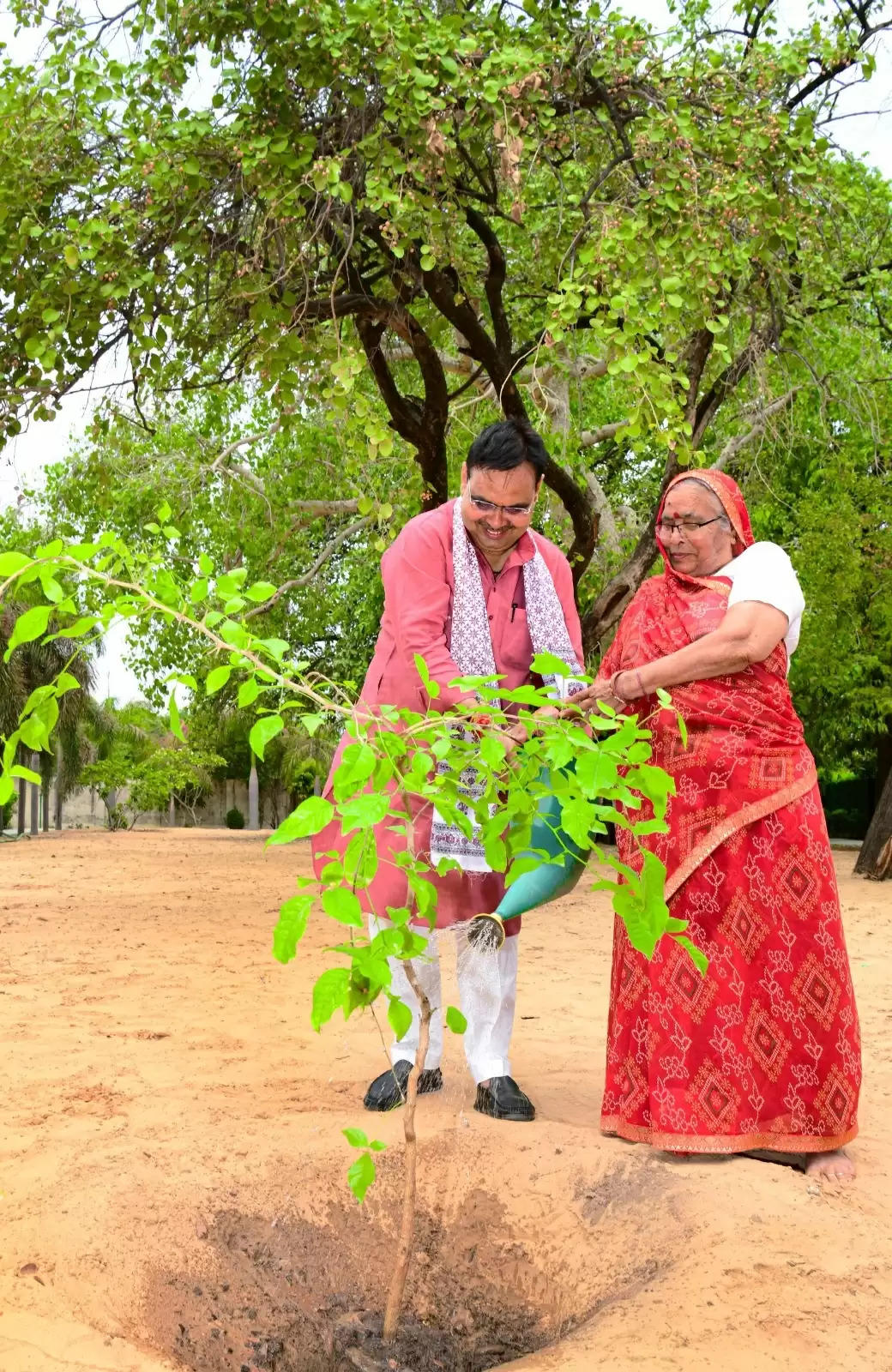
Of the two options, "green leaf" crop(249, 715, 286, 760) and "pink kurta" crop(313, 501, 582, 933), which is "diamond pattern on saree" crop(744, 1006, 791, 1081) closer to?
"pink kurta" crop(313, 501, 582, 933)

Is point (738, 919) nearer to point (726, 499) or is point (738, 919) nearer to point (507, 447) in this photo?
point (726, 499)

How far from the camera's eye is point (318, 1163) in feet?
11.2

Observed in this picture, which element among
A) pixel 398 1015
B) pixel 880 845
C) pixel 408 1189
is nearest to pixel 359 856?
pixel 398 1015

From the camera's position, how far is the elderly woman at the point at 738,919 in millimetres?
3322

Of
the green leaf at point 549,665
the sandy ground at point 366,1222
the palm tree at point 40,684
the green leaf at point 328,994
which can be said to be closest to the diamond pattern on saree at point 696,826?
the sandy ground at point 366,1222

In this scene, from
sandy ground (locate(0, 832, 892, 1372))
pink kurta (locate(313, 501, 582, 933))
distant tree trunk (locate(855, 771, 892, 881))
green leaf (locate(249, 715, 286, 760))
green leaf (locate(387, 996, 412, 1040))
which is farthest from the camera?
distant tree trunk (locate(855, 771, 892, 881))

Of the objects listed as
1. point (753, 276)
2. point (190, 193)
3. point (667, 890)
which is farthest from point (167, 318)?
point (667, 890)

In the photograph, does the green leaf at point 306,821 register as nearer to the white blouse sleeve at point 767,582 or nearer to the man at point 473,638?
the man at point 473,638

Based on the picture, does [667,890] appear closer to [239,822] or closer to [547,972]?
[547,972]

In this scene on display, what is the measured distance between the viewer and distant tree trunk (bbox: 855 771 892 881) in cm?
1298

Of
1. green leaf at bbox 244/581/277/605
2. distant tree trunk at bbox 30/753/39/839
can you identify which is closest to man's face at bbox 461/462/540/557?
green leaf at bbox 244/581/277/605

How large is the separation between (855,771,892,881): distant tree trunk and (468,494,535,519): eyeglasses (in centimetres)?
1034

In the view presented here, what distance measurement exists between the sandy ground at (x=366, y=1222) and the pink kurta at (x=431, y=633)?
0.64 metres

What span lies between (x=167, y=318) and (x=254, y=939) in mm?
3871
